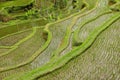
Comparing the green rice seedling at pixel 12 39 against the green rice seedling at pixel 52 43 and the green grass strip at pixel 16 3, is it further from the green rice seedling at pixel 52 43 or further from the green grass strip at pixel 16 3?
the green grass strip at pixel 16 3

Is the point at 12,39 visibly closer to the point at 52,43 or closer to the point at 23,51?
the point at 23,51

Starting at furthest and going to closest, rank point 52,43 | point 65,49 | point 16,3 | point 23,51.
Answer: point 16,3
point 52,43
point 23,51
point 65,49

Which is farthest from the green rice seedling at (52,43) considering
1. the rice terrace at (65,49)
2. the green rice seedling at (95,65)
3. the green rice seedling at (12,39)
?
the green rice seedling at (95,65)

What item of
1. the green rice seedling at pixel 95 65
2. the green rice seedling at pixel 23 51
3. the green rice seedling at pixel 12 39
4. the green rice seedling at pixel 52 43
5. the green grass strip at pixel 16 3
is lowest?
the green rice seedling at pixel 12 39

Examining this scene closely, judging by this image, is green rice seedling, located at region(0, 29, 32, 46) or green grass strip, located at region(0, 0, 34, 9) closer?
green rice seedling, located at region(0, 29, 32, 46)

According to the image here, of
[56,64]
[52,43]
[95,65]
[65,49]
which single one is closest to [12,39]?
[52,43]

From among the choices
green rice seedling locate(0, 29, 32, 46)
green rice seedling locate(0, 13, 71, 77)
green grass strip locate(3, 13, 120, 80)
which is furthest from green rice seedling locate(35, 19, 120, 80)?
green rice seedling locate(0, 29, 32, 46)

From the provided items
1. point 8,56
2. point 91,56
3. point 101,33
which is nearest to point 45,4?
point 8,56

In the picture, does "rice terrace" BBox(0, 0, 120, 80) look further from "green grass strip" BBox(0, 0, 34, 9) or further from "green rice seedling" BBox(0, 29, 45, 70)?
"green grass strip" BBox(0, 0, 34, 9)
